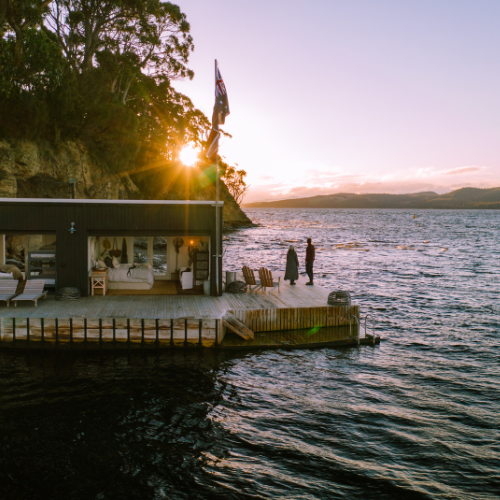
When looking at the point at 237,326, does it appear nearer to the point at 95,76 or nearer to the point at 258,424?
the point at 258,424

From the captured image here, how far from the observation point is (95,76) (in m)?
36.3

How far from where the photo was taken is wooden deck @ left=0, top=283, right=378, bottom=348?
13898 millimetres

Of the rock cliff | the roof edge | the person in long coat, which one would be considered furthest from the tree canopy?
the person in long coat

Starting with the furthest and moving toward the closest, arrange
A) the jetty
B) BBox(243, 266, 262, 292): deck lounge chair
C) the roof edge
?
BBox(243, 266, 262, 292): deck lounge chair → the roof edge → the jetty

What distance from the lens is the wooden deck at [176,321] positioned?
13898mm

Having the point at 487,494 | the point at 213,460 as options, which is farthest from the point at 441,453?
the point at 213,460

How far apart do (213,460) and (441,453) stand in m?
4.79

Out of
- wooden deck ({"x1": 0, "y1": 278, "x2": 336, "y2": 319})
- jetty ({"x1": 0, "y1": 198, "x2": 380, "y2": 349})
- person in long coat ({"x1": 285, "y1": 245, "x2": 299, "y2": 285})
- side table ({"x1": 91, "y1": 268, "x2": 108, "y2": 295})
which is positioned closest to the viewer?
jetty ({"x1": 0, "y1": 198, "x2": 380, "y2": 349})

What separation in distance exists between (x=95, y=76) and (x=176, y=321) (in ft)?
95.5

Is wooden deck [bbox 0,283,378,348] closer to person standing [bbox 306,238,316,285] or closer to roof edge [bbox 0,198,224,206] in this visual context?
person standing [bbox 306,238,316,285]

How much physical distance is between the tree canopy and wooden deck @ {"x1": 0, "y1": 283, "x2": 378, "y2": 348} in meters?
15.9

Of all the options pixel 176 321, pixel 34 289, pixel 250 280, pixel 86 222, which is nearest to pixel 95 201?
pixel 86 222

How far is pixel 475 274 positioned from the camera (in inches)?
1423

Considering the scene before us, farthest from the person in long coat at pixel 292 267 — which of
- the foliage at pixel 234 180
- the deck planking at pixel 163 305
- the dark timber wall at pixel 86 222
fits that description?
the foliage at pixel 234 180
